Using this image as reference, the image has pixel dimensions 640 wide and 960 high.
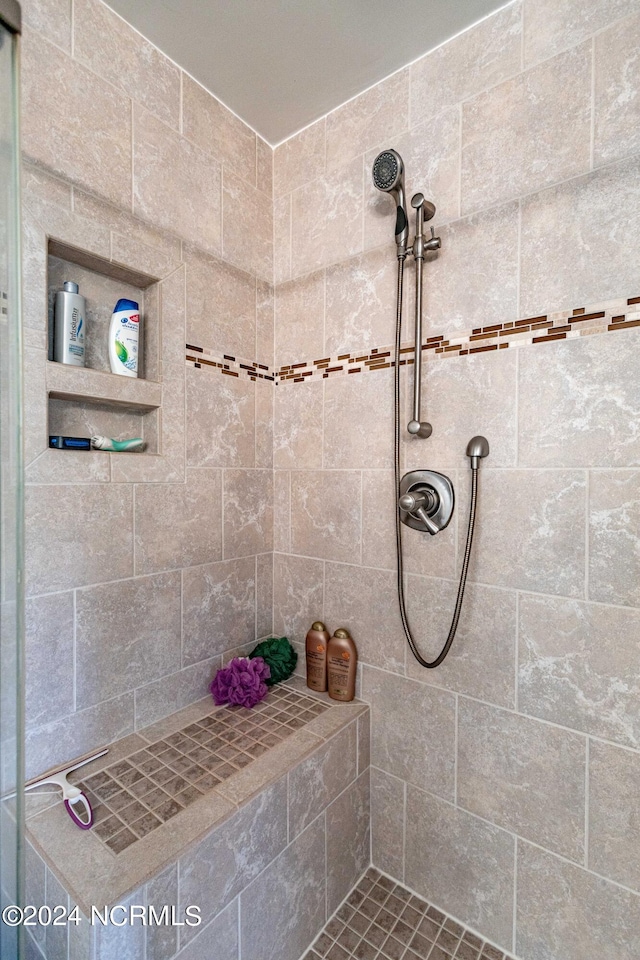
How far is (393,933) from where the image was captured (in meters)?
1.18

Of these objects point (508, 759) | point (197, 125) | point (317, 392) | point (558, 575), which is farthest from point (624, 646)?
point (197, 125)

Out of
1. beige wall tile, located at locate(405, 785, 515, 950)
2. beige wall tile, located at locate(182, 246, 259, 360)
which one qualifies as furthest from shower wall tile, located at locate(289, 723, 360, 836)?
beige wall tile, located at locate(182, 246, 259, 360)

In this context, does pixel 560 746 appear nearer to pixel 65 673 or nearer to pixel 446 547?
pixel 446 547

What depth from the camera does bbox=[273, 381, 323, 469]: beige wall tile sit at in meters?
1.54

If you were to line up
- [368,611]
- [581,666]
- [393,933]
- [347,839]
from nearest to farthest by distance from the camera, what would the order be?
1. [581,666]
2. [393,933]
3. [347,839]
4. [368,611]

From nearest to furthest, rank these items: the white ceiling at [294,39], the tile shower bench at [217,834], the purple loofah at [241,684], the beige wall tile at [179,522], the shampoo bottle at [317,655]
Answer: the tile shower bench at [217,834]
the white ceiling at [294,39]
the beige wall tile at [179,522]
the purple loofah at [241,684]
the shampoo bottle at [317,655]

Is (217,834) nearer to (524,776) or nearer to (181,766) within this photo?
(181,766)

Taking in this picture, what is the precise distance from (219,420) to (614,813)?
1.46m

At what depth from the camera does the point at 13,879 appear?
548 mm

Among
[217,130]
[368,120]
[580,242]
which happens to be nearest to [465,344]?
[580,242]

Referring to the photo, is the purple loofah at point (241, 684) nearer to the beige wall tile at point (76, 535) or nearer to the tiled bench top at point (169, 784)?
the tiled bench top at point (169, 784)

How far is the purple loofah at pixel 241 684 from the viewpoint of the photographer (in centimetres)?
136

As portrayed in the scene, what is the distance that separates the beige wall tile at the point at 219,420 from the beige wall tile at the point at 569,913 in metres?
1.35

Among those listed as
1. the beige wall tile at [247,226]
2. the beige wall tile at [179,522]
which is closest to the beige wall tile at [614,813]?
the beige wall tile at [179,522]
